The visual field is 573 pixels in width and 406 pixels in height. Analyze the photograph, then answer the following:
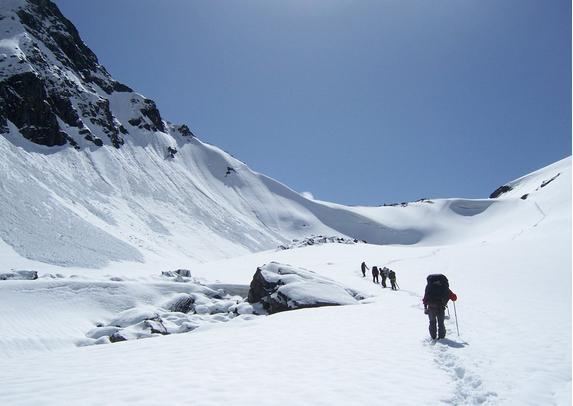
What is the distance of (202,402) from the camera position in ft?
20.9

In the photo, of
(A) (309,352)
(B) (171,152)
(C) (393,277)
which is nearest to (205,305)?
(C) (393,277)

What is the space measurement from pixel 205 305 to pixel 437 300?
18503mm

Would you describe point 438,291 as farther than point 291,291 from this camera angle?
No

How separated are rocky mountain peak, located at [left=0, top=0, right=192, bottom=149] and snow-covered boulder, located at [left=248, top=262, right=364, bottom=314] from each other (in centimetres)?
7691

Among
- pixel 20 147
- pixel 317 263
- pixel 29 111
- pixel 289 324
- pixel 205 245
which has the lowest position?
pixel 289 324

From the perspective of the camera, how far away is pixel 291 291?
2270 cm

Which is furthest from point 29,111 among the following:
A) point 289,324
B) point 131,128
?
point 289,324

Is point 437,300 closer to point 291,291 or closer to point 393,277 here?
point 291,291

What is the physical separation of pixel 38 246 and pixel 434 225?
144 metres

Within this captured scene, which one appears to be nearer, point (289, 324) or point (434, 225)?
point (289, 324)

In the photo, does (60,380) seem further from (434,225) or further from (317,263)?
(434,225)

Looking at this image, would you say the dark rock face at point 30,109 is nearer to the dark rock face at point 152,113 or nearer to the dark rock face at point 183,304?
the dark rock face at point 152,113

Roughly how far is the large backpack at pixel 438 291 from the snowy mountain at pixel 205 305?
2.60ft

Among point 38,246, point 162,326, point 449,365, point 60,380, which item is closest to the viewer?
point 60,380
